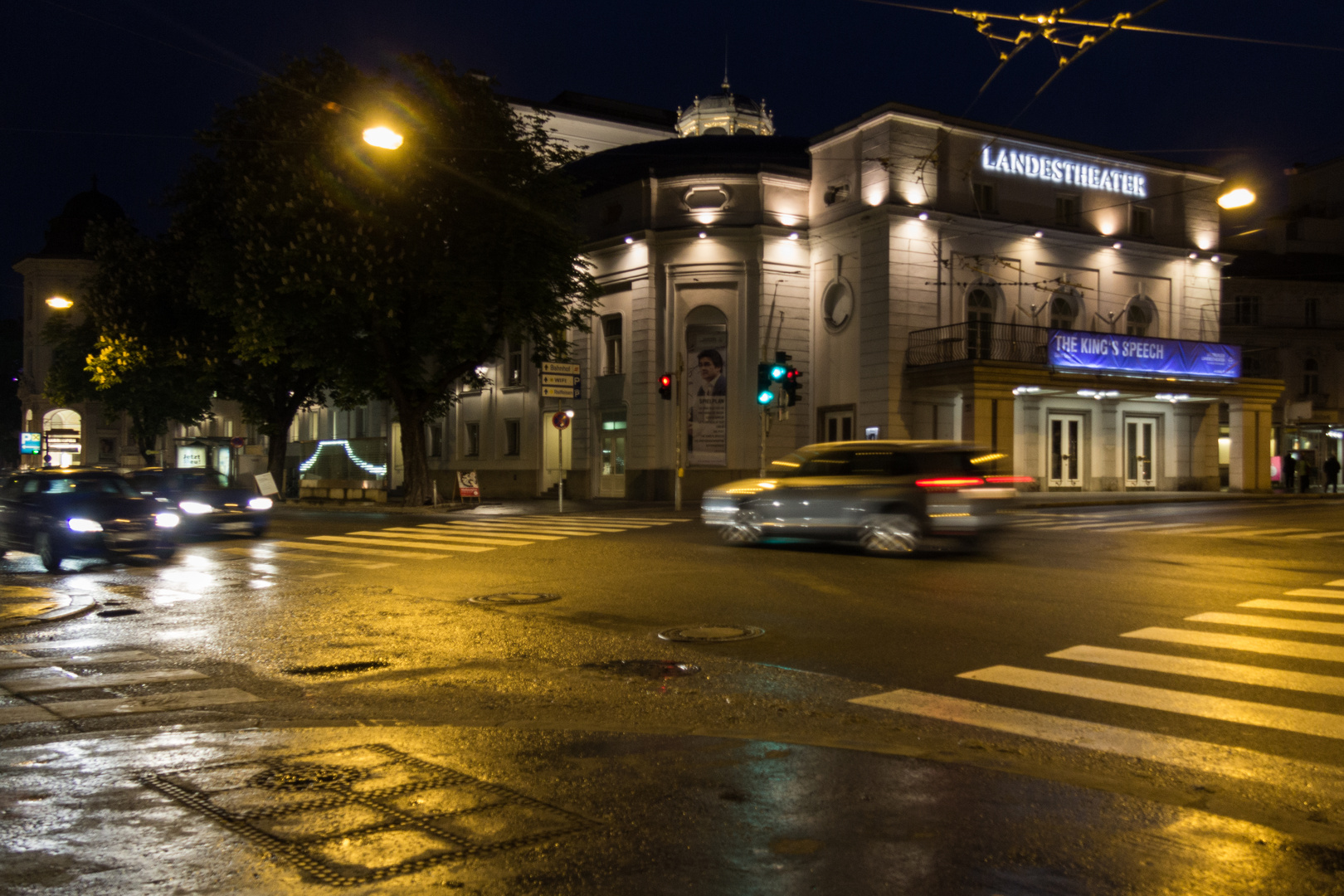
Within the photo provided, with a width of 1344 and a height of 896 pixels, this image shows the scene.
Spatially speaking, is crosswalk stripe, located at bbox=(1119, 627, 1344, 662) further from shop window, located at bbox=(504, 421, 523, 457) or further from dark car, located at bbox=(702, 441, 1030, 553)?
shop window, located at bbox=(504, 421, 523, 457)

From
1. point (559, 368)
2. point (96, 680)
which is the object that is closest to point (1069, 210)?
point (559, 368)

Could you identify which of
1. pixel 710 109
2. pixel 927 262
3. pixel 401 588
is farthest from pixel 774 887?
pixel 710 109

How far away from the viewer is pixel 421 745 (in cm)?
580

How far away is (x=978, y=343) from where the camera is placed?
111 ft

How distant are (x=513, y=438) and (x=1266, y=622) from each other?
3539 centimetres

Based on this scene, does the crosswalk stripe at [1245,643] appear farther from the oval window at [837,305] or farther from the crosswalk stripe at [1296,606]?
the oval window at [837,305]

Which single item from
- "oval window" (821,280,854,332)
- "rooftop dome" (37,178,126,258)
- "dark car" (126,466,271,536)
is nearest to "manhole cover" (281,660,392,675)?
"dark car" (126,466,271,536)

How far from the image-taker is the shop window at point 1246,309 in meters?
47.9

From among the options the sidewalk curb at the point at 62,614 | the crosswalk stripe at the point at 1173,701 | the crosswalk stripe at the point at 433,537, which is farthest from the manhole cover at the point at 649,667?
the crosswalk stripe at the point at 433,537

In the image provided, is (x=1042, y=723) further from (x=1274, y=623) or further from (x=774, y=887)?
(x=1274, y=623)

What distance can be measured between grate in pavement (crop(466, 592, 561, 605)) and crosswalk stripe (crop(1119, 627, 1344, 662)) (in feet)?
19.8

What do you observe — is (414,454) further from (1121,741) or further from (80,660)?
(1121,741)

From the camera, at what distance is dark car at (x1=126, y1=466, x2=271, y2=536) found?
20.5m

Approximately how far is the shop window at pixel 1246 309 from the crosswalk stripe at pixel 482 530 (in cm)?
3944
